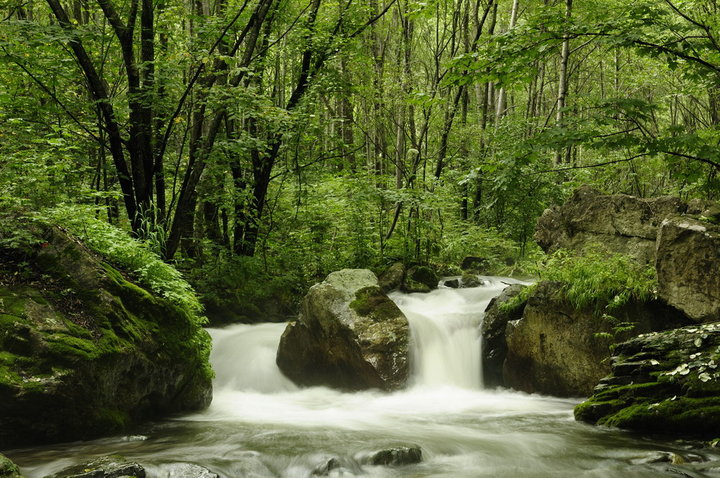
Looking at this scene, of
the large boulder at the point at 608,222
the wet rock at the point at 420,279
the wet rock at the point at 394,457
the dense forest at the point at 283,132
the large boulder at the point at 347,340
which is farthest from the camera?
the wet rock at the point at 420,279

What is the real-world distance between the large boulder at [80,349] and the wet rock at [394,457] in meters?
2.80

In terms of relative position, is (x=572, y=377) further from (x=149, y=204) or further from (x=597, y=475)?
(x=149, y=204)

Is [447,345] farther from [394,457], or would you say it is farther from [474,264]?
[474,264]

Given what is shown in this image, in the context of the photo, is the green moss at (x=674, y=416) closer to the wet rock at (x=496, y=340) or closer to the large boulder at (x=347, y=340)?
the wet rock at (x=496, y=340)

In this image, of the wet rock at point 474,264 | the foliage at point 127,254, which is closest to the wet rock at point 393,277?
the wet rock at point 474,264

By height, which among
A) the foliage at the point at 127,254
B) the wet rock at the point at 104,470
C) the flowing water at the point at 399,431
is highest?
the foliage at the point at 127,254

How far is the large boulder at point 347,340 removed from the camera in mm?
8703

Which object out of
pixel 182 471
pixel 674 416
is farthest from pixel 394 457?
pixel 674 416

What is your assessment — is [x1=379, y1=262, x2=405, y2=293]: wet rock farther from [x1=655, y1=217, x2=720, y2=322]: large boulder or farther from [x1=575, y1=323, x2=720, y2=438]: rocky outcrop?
[x1=655, y1=217, x2=720, y2=322]: large boulder

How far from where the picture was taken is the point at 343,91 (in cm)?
1276

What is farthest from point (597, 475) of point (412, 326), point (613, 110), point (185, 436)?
point (412, 326)

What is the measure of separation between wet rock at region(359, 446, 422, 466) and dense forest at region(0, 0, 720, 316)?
3103 mm

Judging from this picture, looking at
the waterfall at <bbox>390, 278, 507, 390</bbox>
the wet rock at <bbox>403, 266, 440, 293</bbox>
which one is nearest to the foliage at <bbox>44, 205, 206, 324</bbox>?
the waterfall at <bbox>390, 278, 507, 390</bbox>

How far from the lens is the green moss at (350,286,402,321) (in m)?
9.11
